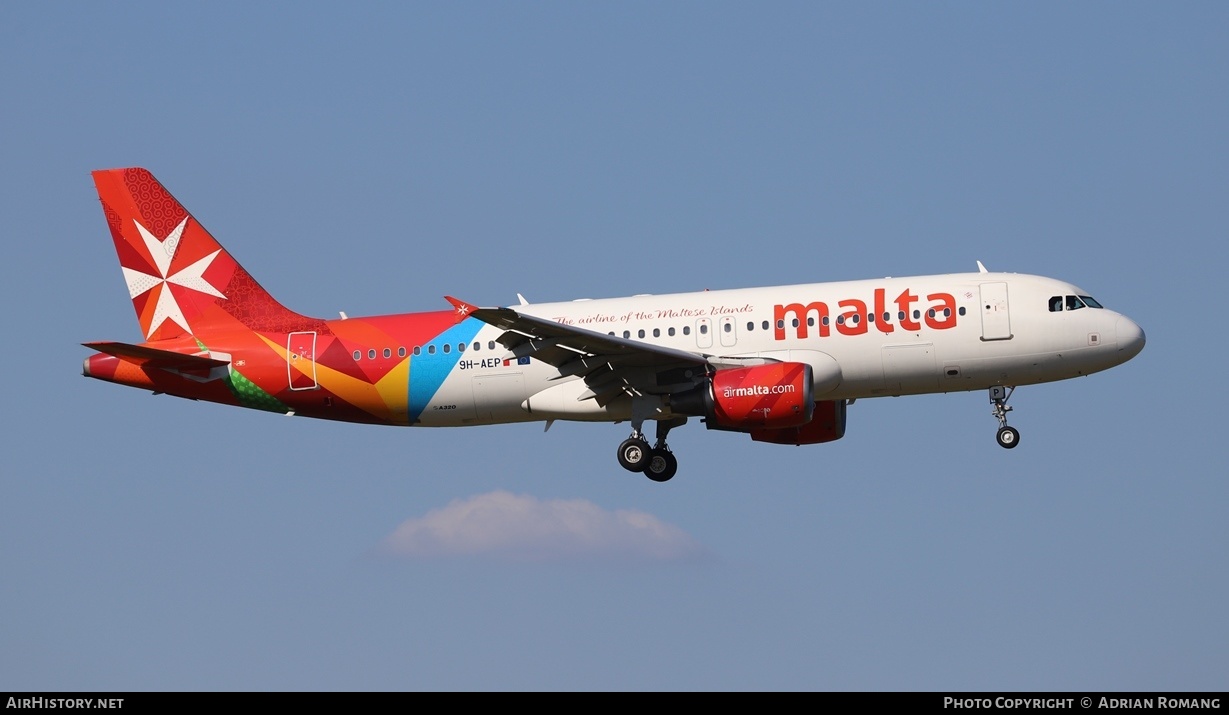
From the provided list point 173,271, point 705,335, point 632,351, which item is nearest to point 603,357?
point 632,351

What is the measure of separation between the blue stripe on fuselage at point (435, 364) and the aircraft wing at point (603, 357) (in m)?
2.74

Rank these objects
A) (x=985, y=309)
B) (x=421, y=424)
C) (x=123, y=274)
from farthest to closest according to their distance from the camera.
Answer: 1. (x=123, y=274)
2. (x=421, y=424)
3. (x=985, y=309)

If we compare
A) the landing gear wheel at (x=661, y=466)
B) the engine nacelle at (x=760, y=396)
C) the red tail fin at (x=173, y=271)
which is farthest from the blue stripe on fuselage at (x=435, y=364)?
the engine nacelle at (x=760, y=396)

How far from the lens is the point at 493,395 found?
1841 inches

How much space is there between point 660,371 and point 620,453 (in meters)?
3.07

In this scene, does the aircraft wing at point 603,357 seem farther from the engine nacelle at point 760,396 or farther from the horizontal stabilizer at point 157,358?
the horizontal stabilizer at point 157,358

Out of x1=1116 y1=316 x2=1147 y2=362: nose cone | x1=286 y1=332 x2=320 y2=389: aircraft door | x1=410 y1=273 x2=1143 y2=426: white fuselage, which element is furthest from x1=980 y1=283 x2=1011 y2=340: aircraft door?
x1=286 y1=332 x2=320 y2=389: aircraft door

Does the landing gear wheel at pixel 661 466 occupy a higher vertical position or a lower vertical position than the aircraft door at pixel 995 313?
lower

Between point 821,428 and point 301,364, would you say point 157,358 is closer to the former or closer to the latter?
point 301,364

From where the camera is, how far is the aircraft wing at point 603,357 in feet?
141

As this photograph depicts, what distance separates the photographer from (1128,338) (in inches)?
1763
